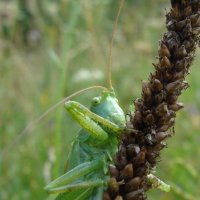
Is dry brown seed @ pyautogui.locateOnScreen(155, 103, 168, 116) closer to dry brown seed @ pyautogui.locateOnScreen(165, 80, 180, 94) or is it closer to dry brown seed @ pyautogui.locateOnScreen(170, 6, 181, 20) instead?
dry brown seed @ pyautogui.locateOnScreen(165, 80, 180, 94)

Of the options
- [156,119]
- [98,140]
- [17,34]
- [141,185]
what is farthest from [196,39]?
[17,34]

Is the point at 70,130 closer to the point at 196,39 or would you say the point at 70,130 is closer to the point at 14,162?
the point at 14,162

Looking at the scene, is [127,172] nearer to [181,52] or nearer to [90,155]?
[181,52]

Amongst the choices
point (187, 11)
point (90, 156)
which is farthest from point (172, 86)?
point (90, 156)

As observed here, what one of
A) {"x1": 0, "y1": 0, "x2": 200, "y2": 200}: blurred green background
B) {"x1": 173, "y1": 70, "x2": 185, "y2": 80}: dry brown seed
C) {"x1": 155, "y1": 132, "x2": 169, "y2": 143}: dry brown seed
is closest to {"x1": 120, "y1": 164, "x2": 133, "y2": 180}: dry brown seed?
{"x1": 155, "y1": 132, "x2": 169, "y2": 143}: dry brown seed

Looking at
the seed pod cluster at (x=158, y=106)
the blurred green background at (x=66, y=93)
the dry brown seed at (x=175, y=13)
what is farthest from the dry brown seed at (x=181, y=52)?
the blurred green background at (x=66, y=93)

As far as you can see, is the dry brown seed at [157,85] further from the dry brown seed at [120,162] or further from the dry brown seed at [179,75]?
the dry brown seed at [120,162]
